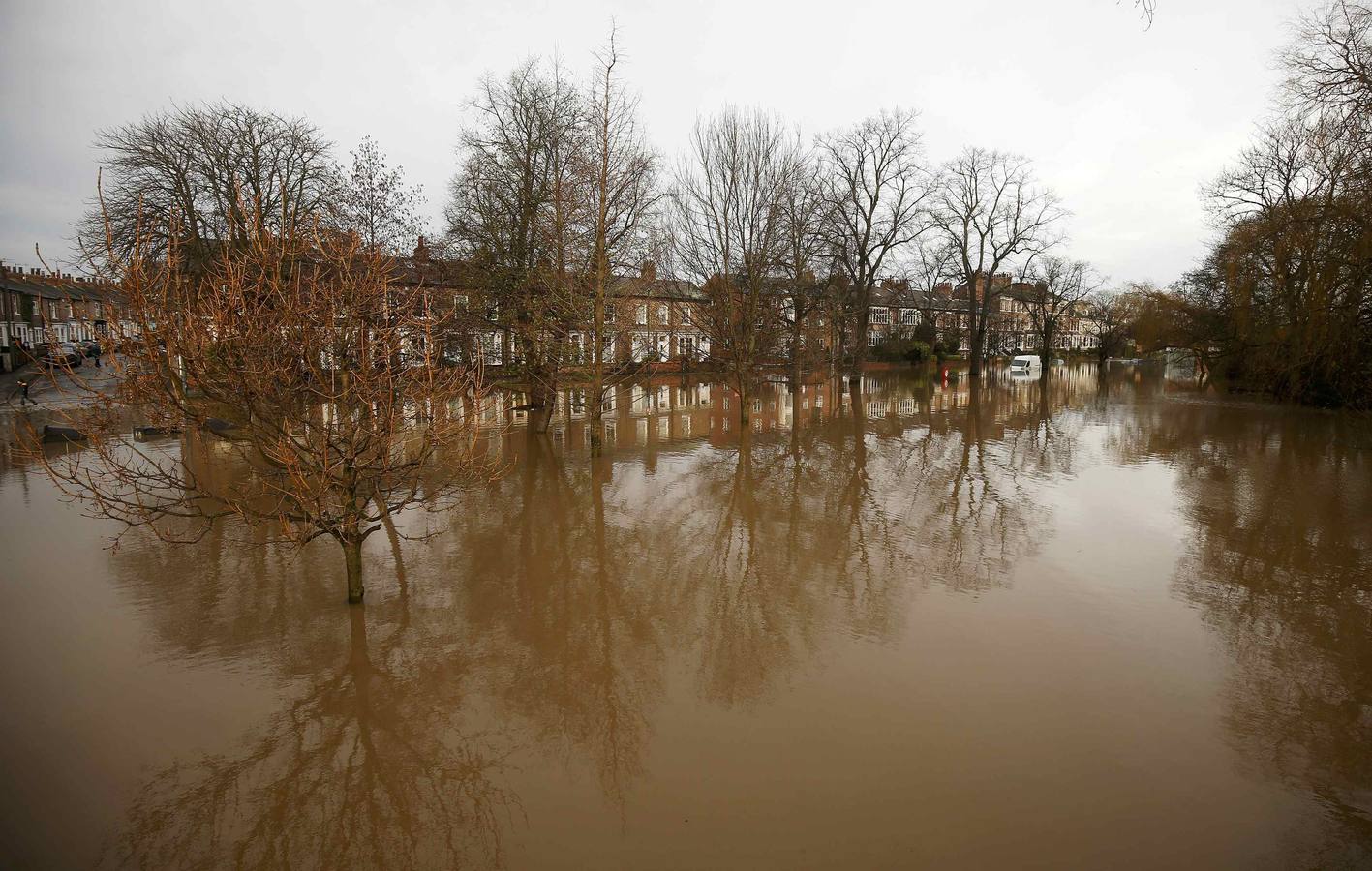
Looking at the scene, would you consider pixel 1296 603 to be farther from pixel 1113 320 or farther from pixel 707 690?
pixel 1113 320

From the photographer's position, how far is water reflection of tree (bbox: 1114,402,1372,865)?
14.9ft

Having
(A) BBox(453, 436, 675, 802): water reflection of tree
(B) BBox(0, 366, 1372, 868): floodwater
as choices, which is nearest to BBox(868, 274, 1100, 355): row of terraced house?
(B) BBox(0, 366, 1372, 868): floodwater

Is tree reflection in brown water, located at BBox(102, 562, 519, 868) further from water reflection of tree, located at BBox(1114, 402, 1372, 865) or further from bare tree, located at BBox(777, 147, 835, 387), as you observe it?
bare tree, located at BBox(777, 147, 835, 387)

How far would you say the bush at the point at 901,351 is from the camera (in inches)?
2228

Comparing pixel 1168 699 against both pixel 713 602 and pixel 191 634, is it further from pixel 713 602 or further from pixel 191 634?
pixel 191 634

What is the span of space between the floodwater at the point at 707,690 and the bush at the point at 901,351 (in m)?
46.0

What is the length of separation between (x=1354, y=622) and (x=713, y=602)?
20.8 ft

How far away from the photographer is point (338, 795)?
14.2 ft

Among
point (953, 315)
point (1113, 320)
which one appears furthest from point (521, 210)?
point (1113, 320)

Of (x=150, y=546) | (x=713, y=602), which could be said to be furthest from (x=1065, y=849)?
(x=150, y=546)

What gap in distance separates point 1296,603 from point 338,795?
9159mm

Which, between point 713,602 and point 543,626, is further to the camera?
point 713,602

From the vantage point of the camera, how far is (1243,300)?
2541cm

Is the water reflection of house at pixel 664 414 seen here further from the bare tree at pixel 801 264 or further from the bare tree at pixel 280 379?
the bare tree at pixel 280 379
